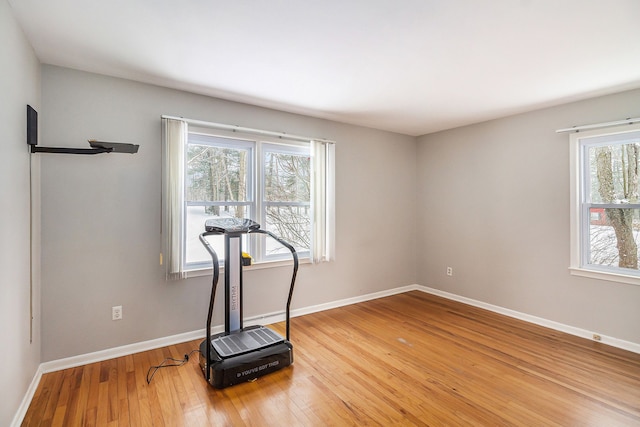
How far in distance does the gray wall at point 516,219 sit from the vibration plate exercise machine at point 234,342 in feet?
9.21

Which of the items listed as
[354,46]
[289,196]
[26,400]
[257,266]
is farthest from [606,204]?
[26,400]

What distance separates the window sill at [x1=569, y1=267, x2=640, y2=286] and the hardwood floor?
2.14 feet

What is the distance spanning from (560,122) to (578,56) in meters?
1.31

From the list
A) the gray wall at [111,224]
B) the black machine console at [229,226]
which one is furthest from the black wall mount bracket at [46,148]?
the black machine console at [229,226]

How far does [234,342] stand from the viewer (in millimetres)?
2590

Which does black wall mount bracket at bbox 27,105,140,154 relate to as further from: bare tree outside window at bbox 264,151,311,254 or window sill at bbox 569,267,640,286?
window sill at bbox 569,267,640,286

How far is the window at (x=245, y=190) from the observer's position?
289 cm

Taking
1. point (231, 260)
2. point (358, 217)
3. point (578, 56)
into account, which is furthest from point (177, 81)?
point (578, 56)

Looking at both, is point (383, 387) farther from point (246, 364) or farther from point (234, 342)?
point (234, 342)

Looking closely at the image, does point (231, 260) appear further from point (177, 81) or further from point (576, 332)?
point (576, 332)

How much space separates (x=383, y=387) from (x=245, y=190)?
2317mm

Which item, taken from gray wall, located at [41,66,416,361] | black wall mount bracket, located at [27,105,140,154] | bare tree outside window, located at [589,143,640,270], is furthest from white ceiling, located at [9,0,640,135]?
bare tree outside window, located at [589,143,640,270]

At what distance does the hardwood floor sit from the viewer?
77.5 inches

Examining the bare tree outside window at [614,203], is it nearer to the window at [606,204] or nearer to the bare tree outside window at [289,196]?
the window at [606,204]
